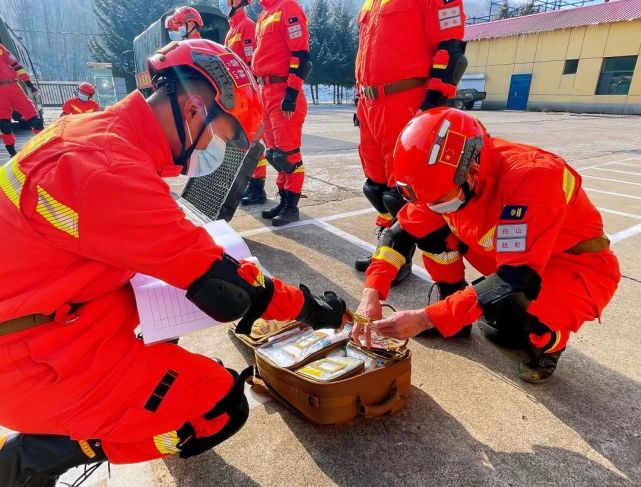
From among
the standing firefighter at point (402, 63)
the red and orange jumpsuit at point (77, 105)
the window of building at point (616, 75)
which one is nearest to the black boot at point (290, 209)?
the standing firefighter at point (402, 63)

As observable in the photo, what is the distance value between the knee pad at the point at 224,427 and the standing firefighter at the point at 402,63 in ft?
6.80

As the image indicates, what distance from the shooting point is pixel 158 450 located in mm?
1535

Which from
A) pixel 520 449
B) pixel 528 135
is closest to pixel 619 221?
pixel 520 449

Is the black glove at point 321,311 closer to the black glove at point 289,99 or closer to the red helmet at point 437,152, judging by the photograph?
the red helmet at point 437,152

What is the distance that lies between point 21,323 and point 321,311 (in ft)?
3.39

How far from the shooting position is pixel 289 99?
473cm

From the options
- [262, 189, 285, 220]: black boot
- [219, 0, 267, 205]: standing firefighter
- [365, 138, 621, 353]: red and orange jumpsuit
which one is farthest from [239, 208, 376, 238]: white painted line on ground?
[365, 138, 621, 353]: red and orange jumpsuit

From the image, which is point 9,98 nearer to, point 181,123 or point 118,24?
point 181,123

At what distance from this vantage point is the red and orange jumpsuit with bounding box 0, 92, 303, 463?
1.15 metres

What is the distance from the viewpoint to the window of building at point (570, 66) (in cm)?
2909

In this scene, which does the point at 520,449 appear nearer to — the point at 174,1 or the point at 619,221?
the point at 619,221

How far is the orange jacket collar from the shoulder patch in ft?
4.65

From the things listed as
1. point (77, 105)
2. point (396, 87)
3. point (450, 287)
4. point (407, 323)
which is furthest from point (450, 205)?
point (77, 105)

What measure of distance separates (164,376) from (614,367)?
2.50m
